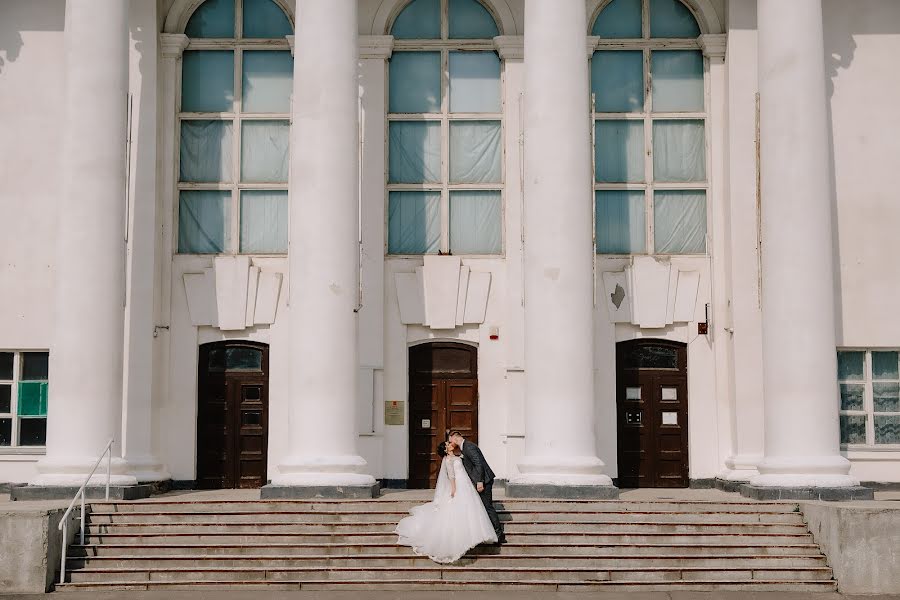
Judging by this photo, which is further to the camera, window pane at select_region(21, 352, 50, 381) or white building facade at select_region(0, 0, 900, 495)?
window pane at select_region(21, 352, 50, 381)

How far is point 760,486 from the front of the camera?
21797mm


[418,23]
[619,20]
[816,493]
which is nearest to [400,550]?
[816,493]

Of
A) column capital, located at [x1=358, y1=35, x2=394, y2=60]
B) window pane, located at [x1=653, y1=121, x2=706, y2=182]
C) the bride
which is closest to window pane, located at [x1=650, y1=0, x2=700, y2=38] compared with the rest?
window pane, located at [x1=653, y1=121, x2=706, y2=182]

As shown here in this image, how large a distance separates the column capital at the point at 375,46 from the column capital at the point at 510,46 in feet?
6.56

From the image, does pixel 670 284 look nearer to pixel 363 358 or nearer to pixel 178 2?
pixel 363 358

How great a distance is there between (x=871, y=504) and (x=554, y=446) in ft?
15.8

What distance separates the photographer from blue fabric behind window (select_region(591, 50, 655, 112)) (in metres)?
25.5

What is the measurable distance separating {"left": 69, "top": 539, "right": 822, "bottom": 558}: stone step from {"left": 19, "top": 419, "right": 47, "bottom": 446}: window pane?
5808 millimetres

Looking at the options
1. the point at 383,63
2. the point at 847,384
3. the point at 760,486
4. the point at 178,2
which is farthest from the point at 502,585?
the point at 178,2

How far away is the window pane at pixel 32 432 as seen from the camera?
80.9 feet

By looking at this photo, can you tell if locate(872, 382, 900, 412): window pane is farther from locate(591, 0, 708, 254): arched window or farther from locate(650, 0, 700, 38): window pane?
locate(650, 0, 700, 38): window pane

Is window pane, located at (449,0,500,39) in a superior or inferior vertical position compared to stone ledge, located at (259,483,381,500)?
superior

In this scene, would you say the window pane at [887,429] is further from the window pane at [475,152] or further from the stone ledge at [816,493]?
the window pane at [475,152]

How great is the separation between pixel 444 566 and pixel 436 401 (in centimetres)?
639
